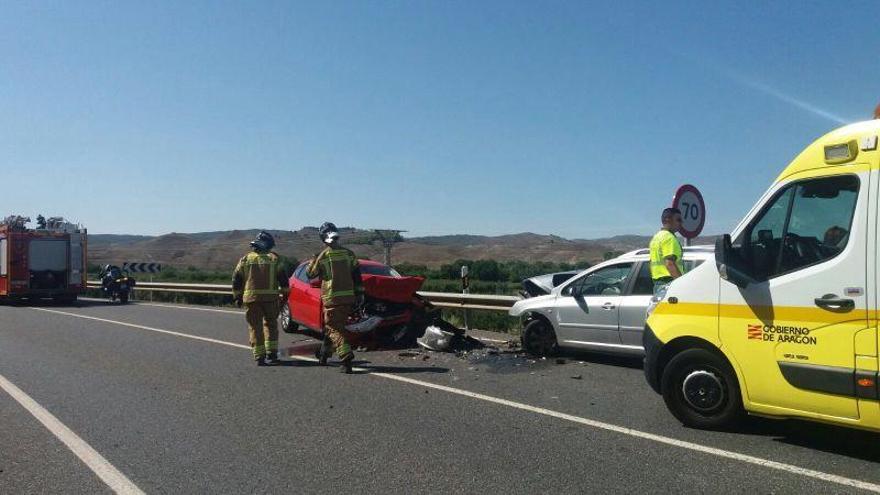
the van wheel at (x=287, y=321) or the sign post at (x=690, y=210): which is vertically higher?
the sign post at (x=690, y=210)

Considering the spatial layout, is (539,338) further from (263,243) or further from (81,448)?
(81,448)

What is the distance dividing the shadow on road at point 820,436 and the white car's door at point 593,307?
9.53 feet

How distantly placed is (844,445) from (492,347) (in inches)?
237

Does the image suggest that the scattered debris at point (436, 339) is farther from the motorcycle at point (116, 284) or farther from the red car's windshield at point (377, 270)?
the motorcycle at point (116, 284)

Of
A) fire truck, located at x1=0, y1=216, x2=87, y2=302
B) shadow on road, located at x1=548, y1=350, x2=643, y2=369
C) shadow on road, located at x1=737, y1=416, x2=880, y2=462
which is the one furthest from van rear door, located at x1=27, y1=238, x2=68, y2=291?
shadow on road, located at x1=737, y1=416, x2=880, y2=462

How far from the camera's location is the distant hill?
18606 mm

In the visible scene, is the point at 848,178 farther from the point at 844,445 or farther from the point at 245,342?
the point at 245,342

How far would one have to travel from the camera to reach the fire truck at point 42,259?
24734 mm

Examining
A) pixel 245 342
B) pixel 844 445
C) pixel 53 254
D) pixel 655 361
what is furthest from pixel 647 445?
pixel 53 254

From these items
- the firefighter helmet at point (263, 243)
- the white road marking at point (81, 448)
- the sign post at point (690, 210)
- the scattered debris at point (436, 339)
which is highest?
the sign post at point (690, 210)

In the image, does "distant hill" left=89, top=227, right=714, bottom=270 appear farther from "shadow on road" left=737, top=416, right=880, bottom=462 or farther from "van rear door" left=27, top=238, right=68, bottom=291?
"van rear door" left=27, top=238, right=68, bottom=291

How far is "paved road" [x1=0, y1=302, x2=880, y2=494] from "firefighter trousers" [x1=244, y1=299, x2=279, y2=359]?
32 cm

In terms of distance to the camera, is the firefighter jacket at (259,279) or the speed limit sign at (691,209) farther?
the speed limit sign at (691,209)

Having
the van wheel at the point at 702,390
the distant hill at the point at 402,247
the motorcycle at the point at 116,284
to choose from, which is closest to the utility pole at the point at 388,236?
the distant hill at the point at 402,247
